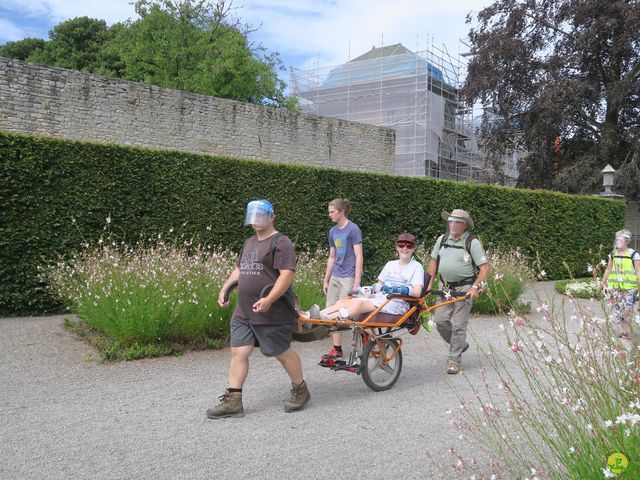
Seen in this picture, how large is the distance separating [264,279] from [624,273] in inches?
172

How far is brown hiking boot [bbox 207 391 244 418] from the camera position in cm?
477

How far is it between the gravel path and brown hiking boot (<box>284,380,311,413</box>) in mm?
80

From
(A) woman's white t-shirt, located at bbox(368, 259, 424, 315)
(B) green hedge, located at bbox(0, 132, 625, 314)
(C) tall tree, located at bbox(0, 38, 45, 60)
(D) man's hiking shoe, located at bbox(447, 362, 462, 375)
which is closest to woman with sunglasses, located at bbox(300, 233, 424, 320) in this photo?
(A) woman's white t-shirt, located at bbox(368, 259, 424, 315)

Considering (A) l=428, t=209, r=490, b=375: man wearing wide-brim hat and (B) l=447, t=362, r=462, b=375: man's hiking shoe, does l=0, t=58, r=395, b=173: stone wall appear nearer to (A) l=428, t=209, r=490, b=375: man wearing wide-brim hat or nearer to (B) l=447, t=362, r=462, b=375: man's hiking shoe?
(A) l=428, t=209, r=490, b=375: man wearing wide-brim hat

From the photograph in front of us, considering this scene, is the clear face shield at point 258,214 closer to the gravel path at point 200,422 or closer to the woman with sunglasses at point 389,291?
the woman with sunglasses at point 389,291

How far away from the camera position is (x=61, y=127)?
16984 mm

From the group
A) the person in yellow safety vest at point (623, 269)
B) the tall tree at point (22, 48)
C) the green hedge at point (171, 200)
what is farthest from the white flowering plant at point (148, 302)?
the tall tree at point (22, 48)

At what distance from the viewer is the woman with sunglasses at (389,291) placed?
5.62 m

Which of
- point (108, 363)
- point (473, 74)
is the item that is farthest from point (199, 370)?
point (473, 74)

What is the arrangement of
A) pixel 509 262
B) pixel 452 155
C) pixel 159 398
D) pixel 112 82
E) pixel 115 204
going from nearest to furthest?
pixel 159 398 < pixel 115 204 < pixel 509 262 < pixel 112 82 < pixel 452 155

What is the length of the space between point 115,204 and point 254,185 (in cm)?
282

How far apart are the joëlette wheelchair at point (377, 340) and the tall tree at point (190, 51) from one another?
93.4 ft

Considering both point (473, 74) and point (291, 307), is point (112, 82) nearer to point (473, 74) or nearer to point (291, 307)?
point (291, 307)

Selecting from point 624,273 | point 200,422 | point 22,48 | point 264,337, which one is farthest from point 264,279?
point 22,48
